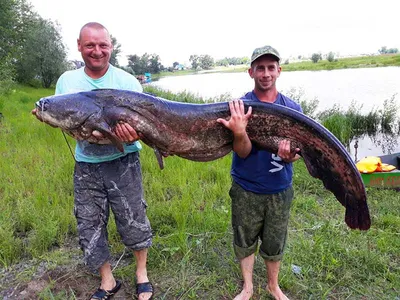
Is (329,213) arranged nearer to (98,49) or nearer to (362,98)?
(98,49)

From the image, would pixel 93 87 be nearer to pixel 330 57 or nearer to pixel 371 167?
pixel 371 167

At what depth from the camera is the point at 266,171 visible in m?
2.47

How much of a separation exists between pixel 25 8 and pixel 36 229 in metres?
37.0

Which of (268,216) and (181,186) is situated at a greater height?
(268,216)

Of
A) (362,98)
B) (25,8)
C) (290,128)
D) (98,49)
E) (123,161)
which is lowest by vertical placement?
(362,98)

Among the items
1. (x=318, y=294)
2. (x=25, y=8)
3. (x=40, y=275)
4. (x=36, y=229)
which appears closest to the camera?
(x=318, y=294)

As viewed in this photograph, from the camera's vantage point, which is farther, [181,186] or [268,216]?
[181,186]

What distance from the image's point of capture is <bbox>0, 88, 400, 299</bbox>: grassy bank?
2.85 metres

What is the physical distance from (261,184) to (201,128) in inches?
24.5

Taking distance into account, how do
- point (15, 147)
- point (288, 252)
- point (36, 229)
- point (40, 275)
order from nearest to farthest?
Answer: point (40, 275) → point (288, 252) → point (36, 229) → point (15, 147)

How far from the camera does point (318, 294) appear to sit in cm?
276

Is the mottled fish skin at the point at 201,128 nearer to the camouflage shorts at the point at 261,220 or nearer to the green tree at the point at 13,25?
the camouflage shorts at the point at 261,220

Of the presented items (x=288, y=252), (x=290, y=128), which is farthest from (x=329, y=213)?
(x=290, y=128)

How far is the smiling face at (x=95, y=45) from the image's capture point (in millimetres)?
2359
